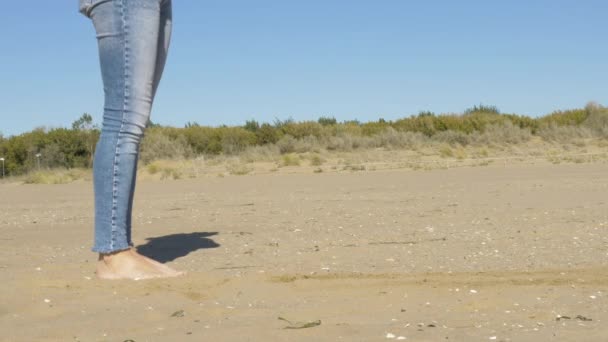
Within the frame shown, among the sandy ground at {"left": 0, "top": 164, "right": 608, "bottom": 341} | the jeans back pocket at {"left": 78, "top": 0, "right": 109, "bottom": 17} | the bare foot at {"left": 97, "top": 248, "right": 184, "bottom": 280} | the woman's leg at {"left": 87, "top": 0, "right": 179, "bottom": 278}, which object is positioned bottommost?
the sandy ground at {"left": 0, "top": 164, "right": 608, "bottom": 341}

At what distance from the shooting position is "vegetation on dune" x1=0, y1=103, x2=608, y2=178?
3803 centimetres

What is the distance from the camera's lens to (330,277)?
5.24m

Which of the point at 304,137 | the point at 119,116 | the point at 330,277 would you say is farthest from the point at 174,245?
the point at 304,137

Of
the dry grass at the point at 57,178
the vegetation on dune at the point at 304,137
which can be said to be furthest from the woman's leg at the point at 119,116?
the vegetation on dune at the point at 304,137

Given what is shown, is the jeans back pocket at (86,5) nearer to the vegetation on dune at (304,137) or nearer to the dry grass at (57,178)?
the dry grass at (57,178)

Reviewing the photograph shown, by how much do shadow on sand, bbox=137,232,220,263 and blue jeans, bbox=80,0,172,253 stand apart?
105 cm

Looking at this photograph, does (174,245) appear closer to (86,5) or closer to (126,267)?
(126,267)

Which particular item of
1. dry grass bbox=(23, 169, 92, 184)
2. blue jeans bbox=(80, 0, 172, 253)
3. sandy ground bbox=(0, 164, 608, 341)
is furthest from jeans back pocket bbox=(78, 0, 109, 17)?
dry grass bbox=(23, 169, 92, 184)

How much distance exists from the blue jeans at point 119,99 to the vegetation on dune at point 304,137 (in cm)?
2653

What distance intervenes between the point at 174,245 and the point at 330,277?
2218 millimetres

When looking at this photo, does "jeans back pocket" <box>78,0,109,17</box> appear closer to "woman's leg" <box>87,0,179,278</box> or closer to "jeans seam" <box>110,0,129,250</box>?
"woman's leg" <box>87,0,179,278</box>

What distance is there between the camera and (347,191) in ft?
51.0

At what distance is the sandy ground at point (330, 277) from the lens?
12.8 feet

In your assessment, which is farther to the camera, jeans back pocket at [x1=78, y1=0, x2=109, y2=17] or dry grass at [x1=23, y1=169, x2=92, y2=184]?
dry grass at [x1=23, y1=169, x2=92, y2=184]
